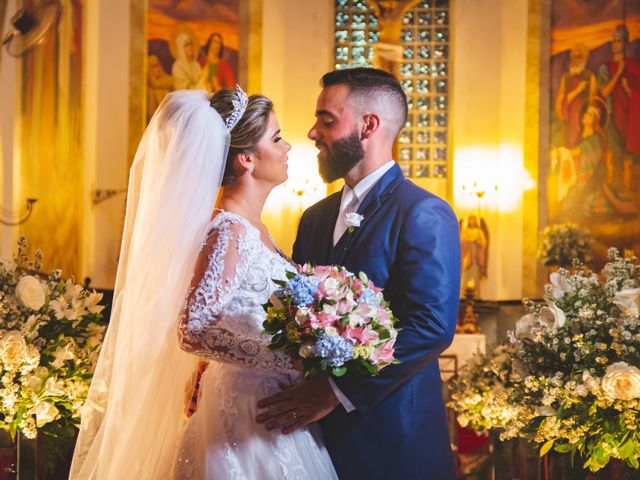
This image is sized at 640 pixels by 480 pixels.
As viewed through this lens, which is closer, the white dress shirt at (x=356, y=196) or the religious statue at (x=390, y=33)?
the white dress shirt at (x=356, y=196)

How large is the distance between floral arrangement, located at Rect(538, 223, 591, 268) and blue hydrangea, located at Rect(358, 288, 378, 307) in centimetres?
972

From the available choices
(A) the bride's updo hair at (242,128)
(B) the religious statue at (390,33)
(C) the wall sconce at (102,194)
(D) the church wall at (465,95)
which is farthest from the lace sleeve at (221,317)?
(B) the religious statue at (390,33)

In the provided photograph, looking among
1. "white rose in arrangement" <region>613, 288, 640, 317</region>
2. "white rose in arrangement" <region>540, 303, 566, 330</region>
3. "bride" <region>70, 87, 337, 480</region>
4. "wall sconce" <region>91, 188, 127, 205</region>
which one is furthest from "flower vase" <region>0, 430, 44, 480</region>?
"wall sconce" <region>91, 188, 127, 205</region>

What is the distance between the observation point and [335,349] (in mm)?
2529

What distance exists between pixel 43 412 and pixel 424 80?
11.0 metres

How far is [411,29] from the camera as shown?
14.2 m

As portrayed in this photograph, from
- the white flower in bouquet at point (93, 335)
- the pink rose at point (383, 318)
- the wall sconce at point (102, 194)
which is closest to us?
the pink rose at point (383, 318)

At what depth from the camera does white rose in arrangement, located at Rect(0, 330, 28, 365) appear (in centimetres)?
391

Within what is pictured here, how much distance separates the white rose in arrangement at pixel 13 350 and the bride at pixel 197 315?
2.14 feet

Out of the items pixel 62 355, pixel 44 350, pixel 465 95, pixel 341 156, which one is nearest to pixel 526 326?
pixel 341 156

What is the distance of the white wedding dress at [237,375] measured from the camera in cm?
302

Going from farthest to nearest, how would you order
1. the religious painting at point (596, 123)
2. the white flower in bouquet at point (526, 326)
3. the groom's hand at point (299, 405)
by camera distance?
1. the religious painting at point (596, 123)
2. the white flower in bouquet at point (526, 326)
3. the groom's hand at point (299, 405)

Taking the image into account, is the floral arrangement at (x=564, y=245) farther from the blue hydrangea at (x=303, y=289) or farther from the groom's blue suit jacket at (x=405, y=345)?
the blue hydrangea at (x=303, y=289)

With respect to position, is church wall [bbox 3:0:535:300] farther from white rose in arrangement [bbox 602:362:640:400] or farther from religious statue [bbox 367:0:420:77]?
white rose in arrangement [bbox 602:362:640:400]
